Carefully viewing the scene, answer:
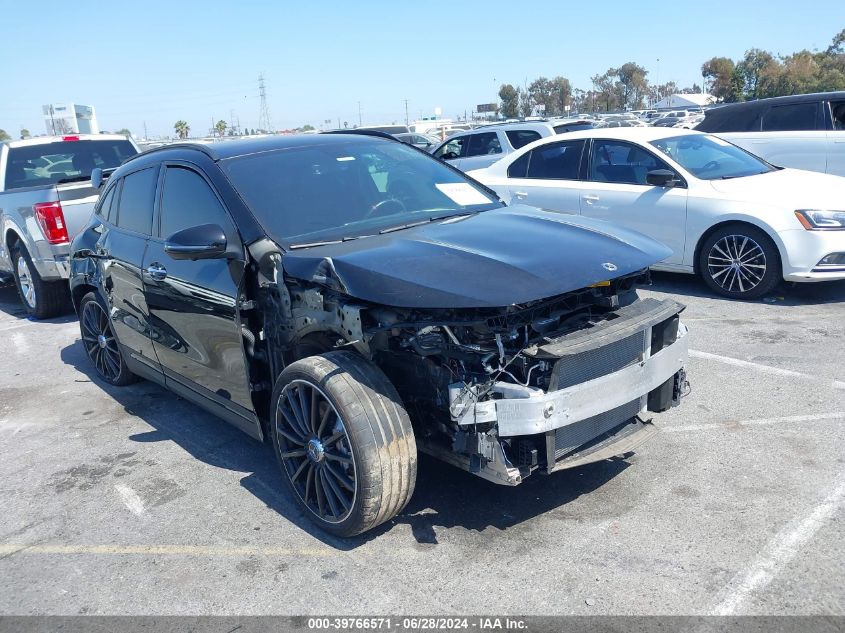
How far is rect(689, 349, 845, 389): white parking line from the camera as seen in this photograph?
16.2ft

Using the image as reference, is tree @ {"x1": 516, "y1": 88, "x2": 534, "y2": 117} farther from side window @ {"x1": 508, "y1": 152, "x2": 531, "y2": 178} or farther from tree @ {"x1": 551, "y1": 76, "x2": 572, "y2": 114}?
side window @ {"x1": 508, "y1": 152, "x2": 531, "y2": 178}

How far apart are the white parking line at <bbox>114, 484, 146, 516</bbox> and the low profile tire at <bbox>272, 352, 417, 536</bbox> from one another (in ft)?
3.25

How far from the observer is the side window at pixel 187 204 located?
13.3ft

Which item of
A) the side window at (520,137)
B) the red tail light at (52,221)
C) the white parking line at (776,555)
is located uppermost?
the side window at (520,137)

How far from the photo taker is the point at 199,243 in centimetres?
364

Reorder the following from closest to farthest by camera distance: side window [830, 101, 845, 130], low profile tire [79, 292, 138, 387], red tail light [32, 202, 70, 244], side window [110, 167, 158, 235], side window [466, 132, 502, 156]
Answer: side window [110, 167, 158, 235] → low profile tire [79, 292, 138, 387] → red tail light [32, 202, 70, 244] → side window [830, 101, 845, 130] → side window [466, 132, 502, 156]

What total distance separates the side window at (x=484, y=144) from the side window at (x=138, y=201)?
30.5 ft

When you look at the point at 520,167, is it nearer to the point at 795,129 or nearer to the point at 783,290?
the point at 783,290

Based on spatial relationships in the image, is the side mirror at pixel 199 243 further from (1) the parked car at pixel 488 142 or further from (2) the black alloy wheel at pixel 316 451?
(1) the parked car at pixel 488 142

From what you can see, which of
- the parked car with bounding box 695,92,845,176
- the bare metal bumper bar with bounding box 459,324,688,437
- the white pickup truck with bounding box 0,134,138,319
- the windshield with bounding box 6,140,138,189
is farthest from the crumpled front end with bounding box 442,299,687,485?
the parked car with bounding box 695,92,845,176

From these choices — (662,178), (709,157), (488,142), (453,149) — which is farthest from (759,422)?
(453,149)

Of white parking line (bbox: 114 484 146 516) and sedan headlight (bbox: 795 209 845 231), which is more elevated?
sedan headlight (bbox: 795 209 845 231)

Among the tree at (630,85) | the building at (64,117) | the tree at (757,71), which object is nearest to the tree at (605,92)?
the tree at (630,85)

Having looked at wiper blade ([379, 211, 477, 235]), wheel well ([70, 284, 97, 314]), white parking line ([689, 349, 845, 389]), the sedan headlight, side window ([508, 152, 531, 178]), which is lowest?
white parking line ([689, 349, 845, 389])
